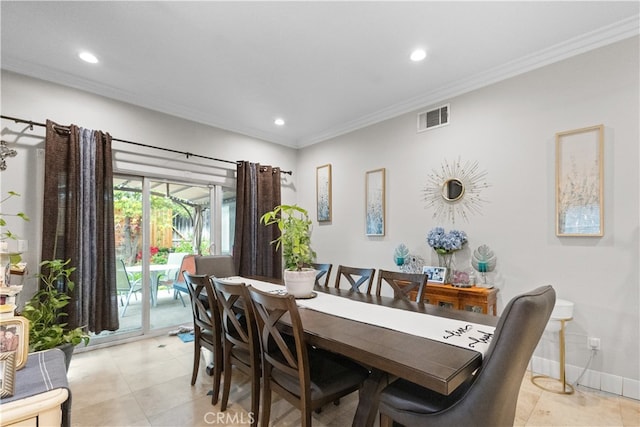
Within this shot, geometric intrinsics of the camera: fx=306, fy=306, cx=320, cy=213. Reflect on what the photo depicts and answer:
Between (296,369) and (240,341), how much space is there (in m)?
0.65

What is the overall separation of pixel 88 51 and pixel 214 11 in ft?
4.36

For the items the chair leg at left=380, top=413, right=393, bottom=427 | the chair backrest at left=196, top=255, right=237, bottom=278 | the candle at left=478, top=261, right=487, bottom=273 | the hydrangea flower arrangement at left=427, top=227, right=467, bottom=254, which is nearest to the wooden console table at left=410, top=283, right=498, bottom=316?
the candle at left=478, top=261, right=487, bottom=273

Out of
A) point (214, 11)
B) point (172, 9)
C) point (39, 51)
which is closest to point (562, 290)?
point (214, 11)

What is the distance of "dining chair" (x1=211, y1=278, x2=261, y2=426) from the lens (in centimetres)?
185

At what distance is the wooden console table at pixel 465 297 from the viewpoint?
8.70ft

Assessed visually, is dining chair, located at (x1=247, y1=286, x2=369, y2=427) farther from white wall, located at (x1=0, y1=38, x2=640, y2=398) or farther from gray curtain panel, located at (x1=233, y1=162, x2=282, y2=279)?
gray curtain panel, located at (x1=233, y1=162, x2=282, y2=279)

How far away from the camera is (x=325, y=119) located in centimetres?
418

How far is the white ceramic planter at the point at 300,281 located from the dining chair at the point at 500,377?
111 cm

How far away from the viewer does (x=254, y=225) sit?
4.31 meters

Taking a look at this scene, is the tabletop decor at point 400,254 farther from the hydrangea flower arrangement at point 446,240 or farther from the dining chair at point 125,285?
the dining chair at point 125,285

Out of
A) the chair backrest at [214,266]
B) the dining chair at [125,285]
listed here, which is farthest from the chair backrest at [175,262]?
Answer: the chair backrest at [214,266]

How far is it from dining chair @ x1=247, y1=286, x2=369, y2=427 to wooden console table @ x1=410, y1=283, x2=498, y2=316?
1.18m

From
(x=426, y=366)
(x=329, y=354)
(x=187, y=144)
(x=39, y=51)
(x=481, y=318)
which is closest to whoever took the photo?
(x=426, y=366)

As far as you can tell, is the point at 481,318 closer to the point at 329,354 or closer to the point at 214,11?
the point at 329,354
